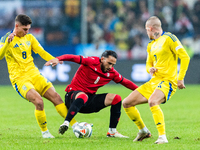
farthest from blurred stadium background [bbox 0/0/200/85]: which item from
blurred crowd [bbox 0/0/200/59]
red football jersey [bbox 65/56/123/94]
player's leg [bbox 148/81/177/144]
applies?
player's leg [bbox 148/81/177/144]

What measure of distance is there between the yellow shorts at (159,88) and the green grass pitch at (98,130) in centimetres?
71

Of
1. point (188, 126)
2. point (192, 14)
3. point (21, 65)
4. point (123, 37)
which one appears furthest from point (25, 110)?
point (192, 14)

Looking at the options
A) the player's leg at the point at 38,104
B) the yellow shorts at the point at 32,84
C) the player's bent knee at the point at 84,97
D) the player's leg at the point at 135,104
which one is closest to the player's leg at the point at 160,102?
the player's leg at the point at 135,104

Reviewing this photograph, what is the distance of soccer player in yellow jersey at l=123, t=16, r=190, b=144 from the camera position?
5.30 meters

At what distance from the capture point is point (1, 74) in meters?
16.8

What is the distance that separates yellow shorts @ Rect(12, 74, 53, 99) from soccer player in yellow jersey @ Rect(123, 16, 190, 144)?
4.69ft

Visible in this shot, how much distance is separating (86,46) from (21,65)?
10.7 metres

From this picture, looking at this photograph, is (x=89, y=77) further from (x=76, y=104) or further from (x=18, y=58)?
(x=18, y=58)

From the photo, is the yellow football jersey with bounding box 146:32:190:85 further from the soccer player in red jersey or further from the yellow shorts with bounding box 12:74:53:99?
the yellow shorts with bounding box 12:74:53:99

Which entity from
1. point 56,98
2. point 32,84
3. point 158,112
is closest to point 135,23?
point 56,98

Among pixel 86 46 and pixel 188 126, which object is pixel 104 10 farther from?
pixel 188 126

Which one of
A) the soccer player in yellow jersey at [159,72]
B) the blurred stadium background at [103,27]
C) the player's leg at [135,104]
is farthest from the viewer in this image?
the blurred stadium background at [103,27]

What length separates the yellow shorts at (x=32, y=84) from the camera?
5928 millimetres

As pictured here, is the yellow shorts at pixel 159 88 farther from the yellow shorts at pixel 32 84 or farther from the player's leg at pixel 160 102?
the yellow shorts at pixel 32 84
